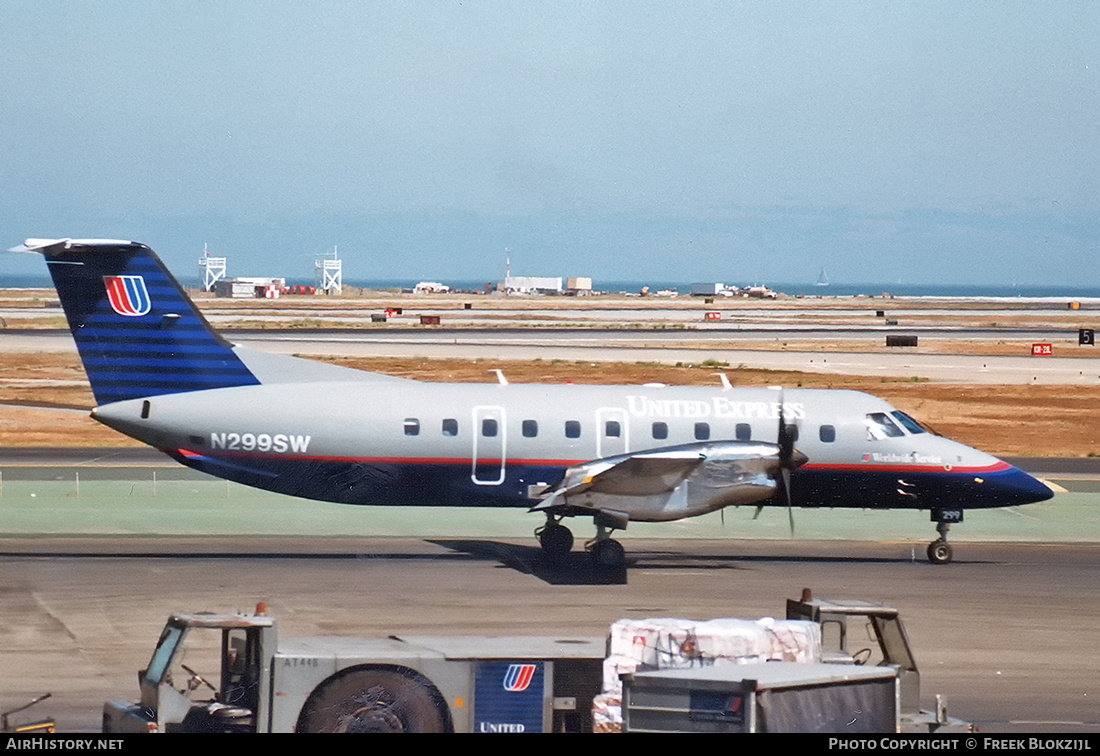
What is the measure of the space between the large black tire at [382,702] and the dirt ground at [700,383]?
117ft

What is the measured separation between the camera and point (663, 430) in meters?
27.3

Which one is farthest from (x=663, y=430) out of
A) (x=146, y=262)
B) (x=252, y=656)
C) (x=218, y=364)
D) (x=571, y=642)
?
(x=252, y=656)

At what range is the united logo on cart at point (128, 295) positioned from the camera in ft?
85.4

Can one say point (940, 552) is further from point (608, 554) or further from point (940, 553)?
point (608, 554)

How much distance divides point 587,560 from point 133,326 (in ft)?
32.2

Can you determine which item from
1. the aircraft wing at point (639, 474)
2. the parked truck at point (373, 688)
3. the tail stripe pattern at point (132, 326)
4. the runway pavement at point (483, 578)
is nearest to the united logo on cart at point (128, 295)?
the tail stripe pattern at point (132, 326)

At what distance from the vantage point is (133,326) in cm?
2611

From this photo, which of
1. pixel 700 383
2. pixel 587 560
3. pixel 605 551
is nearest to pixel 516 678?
pixel 605 551

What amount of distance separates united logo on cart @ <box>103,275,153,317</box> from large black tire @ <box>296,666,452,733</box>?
15349mm

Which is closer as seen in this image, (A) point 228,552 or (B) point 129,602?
(B) point 129,602

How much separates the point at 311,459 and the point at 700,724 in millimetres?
16102

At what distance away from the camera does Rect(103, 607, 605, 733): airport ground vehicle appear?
486 inches
